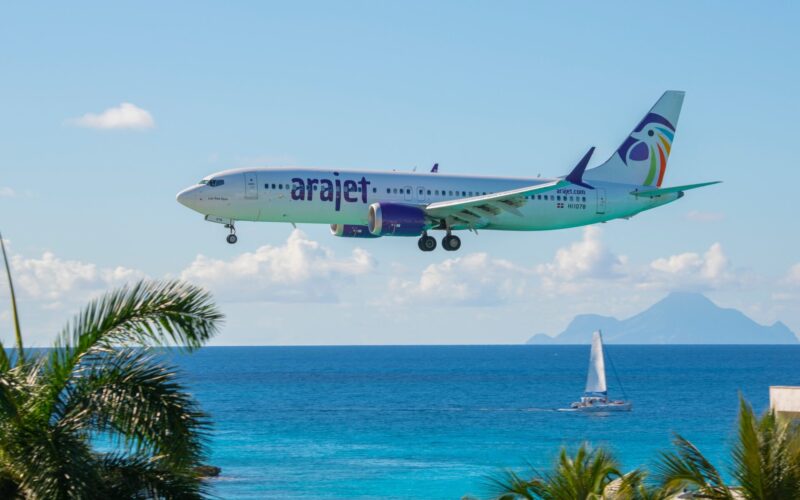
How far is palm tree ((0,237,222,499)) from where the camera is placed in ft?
46.3

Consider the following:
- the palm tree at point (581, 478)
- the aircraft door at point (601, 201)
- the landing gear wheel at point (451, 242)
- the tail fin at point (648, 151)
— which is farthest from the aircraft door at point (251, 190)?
the palm tree at point (581, 478)

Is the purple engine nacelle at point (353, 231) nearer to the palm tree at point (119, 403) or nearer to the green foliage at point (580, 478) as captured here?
the green foliage at point (580, 478)

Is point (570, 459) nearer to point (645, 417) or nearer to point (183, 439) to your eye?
point (183, 439)

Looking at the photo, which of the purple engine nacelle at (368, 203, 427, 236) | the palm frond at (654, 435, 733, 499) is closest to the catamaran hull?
the purple engine nacelle at (368, 203, 427, 236)

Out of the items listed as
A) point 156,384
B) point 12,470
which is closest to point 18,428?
point 12,470

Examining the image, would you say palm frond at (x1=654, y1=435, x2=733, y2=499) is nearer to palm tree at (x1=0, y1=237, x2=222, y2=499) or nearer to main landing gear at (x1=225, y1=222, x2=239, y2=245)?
palm tree at (x1=0, y1=237, x2=222, y2=499)

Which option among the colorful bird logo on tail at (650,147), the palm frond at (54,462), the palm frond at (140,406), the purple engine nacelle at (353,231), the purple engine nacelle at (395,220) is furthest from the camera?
the colorful bird logo on tail at (650,147)

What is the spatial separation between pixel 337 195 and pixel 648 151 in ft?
68.3

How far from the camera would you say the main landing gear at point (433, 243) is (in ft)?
179

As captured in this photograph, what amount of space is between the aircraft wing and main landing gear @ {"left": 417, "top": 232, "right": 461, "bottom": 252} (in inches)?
39.2

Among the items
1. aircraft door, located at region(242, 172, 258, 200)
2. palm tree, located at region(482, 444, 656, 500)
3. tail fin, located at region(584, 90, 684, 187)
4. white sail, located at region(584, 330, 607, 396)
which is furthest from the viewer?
white sail, located at region(584, 330, 607, 396)

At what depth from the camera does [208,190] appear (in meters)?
49.7

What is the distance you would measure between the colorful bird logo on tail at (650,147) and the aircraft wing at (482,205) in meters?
10.4

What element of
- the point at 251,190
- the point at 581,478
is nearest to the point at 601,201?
the point at 251,190
